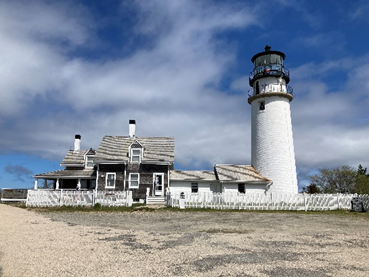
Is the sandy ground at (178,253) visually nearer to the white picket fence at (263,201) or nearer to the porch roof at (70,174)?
the white picket fence at (263,201)

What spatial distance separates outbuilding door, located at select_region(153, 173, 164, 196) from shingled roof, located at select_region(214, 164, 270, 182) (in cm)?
510

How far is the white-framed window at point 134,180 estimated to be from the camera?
27.3m

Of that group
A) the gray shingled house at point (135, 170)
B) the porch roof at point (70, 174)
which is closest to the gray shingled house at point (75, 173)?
the porch roof at point (70, 174)

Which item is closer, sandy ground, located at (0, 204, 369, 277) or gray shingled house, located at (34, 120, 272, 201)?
sandy ground, located at (0, 204, 369, 277)

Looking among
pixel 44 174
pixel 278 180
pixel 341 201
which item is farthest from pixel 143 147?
pixel 341 201

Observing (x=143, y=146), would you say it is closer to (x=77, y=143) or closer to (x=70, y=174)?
(x=70, y=174)

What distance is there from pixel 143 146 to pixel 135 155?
1.14 metres

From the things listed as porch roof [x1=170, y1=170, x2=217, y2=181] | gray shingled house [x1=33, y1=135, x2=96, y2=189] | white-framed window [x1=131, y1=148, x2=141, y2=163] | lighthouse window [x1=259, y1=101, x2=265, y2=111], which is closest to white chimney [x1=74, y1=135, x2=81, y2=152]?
gray shingled house [x1=33, y1=135, x2=96, y2=189]

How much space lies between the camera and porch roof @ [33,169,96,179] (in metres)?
28.0

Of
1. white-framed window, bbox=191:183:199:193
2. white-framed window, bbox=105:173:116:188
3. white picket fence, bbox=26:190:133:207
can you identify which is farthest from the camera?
white-framed window, bbox=191:183:199:193

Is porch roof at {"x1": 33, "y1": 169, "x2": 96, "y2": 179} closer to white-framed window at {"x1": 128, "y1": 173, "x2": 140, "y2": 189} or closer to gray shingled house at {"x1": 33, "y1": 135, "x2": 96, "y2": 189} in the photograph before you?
gray shingled house at {"x1": 33, "y1": 135, "x2": 96, "y2": 189}

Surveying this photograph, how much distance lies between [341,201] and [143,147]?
55.2ft

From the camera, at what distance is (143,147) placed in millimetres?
28016

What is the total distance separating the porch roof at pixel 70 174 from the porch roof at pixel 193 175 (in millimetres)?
7551
